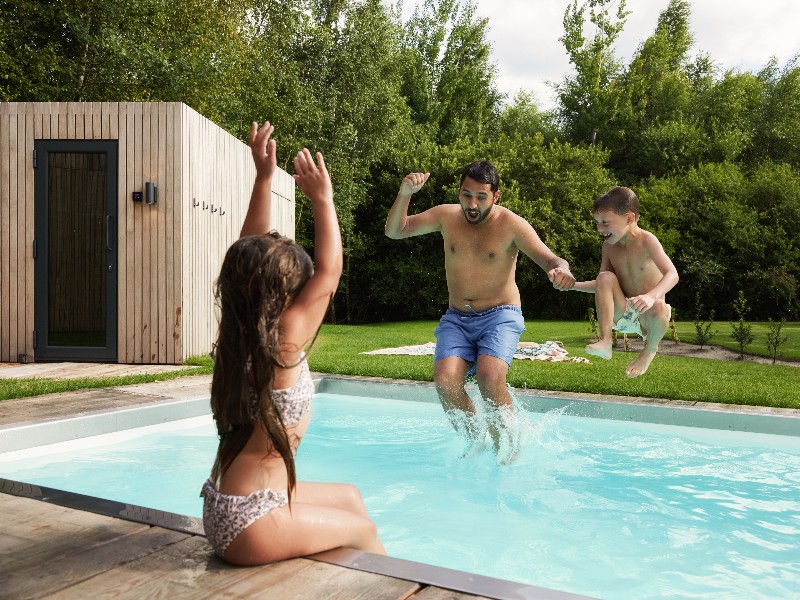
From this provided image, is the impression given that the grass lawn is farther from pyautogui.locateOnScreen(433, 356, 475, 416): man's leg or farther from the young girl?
the young girl

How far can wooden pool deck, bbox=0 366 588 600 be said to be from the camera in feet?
6.21

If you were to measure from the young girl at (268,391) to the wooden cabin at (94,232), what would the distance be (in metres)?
6.69

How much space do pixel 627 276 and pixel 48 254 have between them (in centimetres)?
683

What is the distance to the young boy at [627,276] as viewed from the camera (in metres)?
4.16

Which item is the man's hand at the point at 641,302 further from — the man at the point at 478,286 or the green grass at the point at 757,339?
the green grass at the point at 757,339

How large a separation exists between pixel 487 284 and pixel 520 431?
1.06m

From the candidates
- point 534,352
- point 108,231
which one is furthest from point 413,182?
point 534,352

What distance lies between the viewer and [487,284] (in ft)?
15.0

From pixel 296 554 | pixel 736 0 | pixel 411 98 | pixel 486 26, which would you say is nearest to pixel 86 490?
pixel 296 554

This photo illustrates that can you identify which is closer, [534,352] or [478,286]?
[478,286]

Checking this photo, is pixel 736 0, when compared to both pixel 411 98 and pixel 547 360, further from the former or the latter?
pixel 547 360

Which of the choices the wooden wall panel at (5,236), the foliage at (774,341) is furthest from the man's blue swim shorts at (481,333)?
the foliage at (774,341)

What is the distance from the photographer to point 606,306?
4328 millimetres

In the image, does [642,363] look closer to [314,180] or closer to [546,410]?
[546,410]
